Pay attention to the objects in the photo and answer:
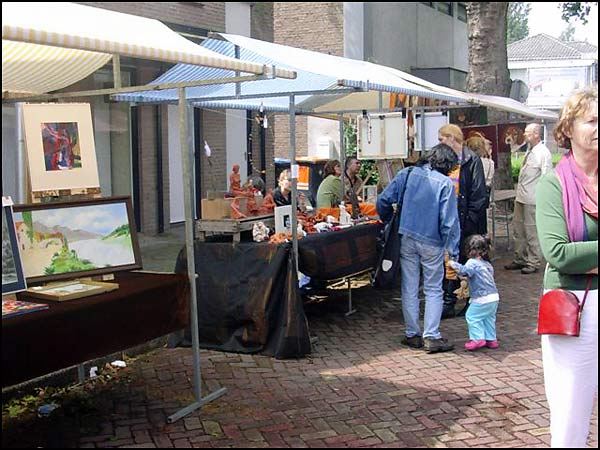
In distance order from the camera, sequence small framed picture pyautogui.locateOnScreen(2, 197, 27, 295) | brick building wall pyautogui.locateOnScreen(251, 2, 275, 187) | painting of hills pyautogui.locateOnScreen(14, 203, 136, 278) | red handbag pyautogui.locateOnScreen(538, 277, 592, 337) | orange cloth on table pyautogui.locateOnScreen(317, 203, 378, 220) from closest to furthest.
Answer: red handbag pyautogui.locateOnScreen(538, 277, 592, 337), small framed picture pyautogui.locateOnScreen(2, 197, 27, 295), painting of hills pyautogui.locateOnScreen(14, 203, 136, 278), orange cloth on table pyautogui.locateOnScreen(317, 203, 378, 220), brick building wall pyautogui.locateOnScreen(251, 2, 275, 187)

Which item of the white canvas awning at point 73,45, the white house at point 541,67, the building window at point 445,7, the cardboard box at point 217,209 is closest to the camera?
the white canvas awning at point 73,45

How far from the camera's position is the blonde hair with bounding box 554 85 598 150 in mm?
2830

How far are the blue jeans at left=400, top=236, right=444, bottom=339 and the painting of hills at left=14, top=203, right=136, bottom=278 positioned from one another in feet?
7.65

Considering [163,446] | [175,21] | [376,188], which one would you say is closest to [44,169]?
[163,446]

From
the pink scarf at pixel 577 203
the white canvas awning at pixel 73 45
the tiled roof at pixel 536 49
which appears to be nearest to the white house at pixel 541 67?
the tiled roof at pixel 536 49

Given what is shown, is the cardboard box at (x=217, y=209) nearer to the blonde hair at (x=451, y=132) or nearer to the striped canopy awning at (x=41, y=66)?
the striped canopy awning at (x=41, y=66)

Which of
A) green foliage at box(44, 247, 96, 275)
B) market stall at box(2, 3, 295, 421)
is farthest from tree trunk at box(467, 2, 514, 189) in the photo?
green foliage at box(44, 247, 96, 275)

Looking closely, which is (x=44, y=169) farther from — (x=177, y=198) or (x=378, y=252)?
(x=177, y=198)

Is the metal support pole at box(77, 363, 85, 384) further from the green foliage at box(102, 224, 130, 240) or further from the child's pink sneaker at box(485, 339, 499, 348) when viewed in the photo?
the child's pink sneaker at box(485, 339, 499, 348)

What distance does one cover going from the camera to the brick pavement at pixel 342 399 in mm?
4199

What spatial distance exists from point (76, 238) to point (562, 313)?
3011 mm

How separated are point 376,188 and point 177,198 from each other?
16.6 ft

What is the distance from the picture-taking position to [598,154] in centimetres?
273

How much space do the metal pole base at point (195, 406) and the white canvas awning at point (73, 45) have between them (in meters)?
2.09
